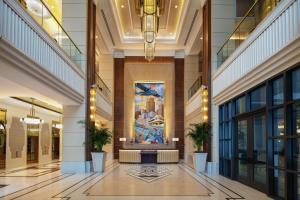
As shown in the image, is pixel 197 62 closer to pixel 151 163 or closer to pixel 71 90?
pixel 151 163

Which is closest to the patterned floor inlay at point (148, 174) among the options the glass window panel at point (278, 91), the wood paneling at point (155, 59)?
the glass window panel at point (278, 91)

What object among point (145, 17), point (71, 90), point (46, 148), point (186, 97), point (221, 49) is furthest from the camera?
point (186, 97)

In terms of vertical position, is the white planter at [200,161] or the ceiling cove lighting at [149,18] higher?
the ceiling cove lighting at [149,18]

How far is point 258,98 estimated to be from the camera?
8.84 metres

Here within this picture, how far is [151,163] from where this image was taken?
19344 millimetres

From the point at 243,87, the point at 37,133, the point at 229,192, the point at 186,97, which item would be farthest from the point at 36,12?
the point at 186,97

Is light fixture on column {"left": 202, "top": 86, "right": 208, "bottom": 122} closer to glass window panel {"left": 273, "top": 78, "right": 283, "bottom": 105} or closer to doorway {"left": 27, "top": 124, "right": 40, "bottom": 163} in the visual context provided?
glass window panel {"left": 273, "top": 78, "right": 283, "bottom": 105}

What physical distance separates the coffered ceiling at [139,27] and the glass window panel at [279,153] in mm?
8249

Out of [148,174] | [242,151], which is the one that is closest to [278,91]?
[242,151]

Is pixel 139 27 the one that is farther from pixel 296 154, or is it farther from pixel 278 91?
pixel 296 154

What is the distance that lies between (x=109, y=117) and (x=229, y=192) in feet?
43.4

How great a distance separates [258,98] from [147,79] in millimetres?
15073

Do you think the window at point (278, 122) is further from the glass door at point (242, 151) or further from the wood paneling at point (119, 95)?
the wood paneling at point (119, 95)

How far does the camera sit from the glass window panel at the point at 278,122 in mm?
7168
